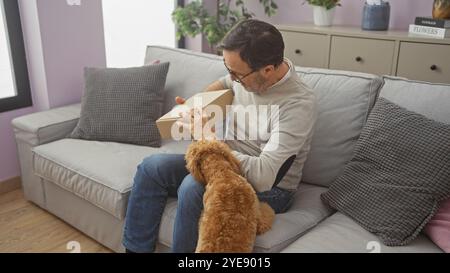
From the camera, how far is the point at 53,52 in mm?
2393

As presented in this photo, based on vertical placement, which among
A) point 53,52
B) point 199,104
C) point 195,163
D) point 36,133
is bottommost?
point 36,133

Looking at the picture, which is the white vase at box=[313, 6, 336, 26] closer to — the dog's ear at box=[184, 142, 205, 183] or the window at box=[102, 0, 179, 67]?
the window at box=[102, 0, 179, 67]

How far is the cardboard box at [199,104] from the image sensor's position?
5.18 ft

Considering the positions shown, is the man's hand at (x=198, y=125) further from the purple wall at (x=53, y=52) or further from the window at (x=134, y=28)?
the window at (x=134, y=28)

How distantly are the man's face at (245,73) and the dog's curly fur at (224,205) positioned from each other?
24 centimetres

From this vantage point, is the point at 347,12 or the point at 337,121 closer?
the point at 337,121

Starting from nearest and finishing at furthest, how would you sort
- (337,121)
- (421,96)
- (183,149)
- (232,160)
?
(232,160) < (421,96) < (337,121) < (183,149)

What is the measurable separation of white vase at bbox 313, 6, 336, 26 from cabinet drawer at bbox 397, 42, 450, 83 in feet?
1.93

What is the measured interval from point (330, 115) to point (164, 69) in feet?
2.95

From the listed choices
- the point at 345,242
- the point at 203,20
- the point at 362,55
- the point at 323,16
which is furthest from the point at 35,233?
the point at 323,16

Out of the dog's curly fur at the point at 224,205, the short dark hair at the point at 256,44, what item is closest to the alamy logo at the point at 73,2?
the short dark hair at the point at 256,44

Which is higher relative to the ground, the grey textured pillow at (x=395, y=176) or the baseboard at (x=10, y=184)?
the grey textured pillow at (x=395, y=176)

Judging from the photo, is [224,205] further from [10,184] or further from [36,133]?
[10,184]

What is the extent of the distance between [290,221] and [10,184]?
1785 millimetres
